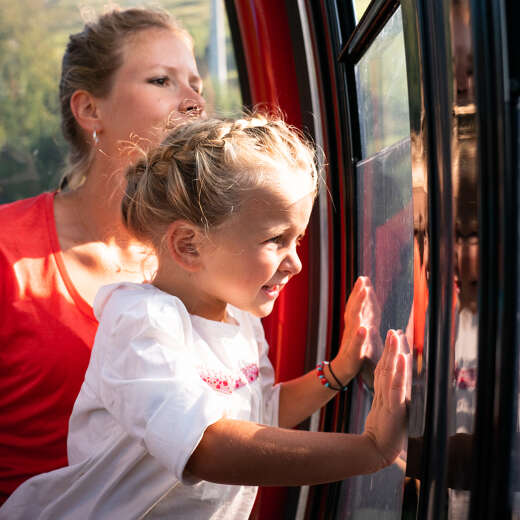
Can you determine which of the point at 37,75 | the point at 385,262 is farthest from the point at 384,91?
the point at 37,75

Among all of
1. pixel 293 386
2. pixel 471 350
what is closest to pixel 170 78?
pixel 293 386

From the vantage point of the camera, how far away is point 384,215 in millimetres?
1103

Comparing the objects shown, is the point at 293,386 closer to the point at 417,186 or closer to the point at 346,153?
the point at 346,153

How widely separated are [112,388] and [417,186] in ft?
1.84

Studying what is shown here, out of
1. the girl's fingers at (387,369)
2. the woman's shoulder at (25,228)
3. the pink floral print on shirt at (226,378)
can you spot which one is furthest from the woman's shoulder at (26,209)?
the girl's fingers at (387,369)

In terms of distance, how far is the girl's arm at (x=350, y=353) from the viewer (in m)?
1.16

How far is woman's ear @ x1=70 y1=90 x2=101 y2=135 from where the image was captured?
1.70 metres

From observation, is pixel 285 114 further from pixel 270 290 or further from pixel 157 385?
pixel 157 385

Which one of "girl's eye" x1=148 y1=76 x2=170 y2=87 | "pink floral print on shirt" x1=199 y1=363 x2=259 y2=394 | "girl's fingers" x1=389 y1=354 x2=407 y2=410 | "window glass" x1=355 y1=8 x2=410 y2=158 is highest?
"girl's eye" x1=148 y1=76 x2=170 y2=87

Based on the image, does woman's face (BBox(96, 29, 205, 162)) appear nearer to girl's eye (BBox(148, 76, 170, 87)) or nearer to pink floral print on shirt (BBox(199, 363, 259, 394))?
girl's eye (BBox(148, 76, 170, 87))

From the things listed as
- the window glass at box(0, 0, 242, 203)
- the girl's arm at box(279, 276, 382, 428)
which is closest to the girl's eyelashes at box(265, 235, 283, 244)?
the girl's arm at box(279, 276, 382, 428)

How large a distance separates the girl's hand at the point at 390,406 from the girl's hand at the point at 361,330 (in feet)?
0.85

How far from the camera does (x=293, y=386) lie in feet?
4.34

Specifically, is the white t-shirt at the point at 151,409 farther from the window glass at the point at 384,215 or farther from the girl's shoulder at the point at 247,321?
the window glass at the point at 384,215
